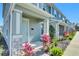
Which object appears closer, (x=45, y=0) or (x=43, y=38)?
(x=45, y=0)

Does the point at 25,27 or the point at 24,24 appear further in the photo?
the point at 25,27

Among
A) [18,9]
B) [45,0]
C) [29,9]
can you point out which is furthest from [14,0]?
[29,9]

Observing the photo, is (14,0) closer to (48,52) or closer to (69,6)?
(48,52)

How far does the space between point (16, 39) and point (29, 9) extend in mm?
2373

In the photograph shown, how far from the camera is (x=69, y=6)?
9391 millimetres

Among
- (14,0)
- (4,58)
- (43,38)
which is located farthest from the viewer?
(43,38)

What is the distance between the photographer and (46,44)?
27.3ft


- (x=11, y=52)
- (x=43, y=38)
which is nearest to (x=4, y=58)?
(x=11, y=52)

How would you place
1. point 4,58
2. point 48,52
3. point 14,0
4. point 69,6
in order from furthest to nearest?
point 69,6 → point 48,52 → point 14,0 → point 4,58

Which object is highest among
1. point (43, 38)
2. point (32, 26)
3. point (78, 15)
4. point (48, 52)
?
point (78, 15)

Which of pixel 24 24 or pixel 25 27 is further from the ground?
pixel 24 24

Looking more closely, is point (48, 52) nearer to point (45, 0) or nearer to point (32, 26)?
point (45, 0)

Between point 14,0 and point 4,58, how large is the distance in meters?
2.44

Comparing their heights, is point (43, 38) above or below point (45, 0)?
below
